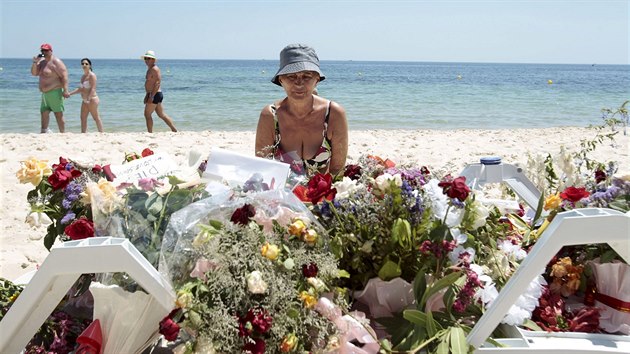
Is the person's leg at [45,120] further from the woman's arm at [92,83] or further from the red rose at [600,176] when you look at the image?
the red rose at [600,176]

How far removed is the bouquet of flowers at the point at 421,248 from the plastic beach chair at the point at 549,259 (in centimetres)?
9

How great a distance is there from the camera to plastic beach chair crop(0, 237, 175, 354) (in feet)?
5.55

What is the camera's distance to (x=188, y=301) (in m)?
1.67

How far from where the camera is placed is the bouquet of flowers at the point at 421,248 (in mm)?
1871

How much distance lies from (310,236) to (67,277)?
804 millimetres

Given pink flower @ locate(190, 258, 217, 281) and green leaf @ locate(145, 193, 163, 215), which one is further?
green leaf @ locate(145, 193, 163, 215)

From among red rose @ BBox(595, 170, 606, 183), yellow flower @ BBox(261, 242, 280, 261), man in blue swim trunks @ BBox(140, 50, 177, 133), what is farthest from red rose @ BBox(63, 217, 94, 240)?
man in blue swim trunks @ BBox(140, 50, 177, 133)

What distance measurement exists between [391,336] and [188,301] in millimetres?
728

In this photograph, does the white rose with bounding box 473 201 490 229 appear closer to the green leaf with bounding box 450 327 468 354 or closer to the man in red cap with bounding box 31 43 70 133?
the green leaf with bounding box 450 327 468 354

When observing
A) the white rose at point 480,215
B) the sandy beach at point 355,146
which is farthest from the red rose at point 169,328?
the sandy beach at point 355,146

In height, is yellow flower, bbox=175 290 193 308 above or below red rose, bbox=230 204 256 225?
below

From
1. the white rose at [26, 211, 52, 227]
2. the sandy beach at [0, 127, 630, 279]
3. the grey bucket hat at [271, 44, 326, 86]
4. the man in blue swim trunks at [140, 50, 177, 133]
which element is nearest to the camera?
the white rose at [26, 211, 52, 227]

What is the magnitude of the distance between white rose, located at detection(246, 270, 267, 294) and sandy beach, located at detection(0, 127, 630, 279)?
4.19 m

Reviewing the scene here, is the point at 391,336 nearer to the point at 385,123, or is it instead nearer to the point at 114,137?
the point at 114,137
